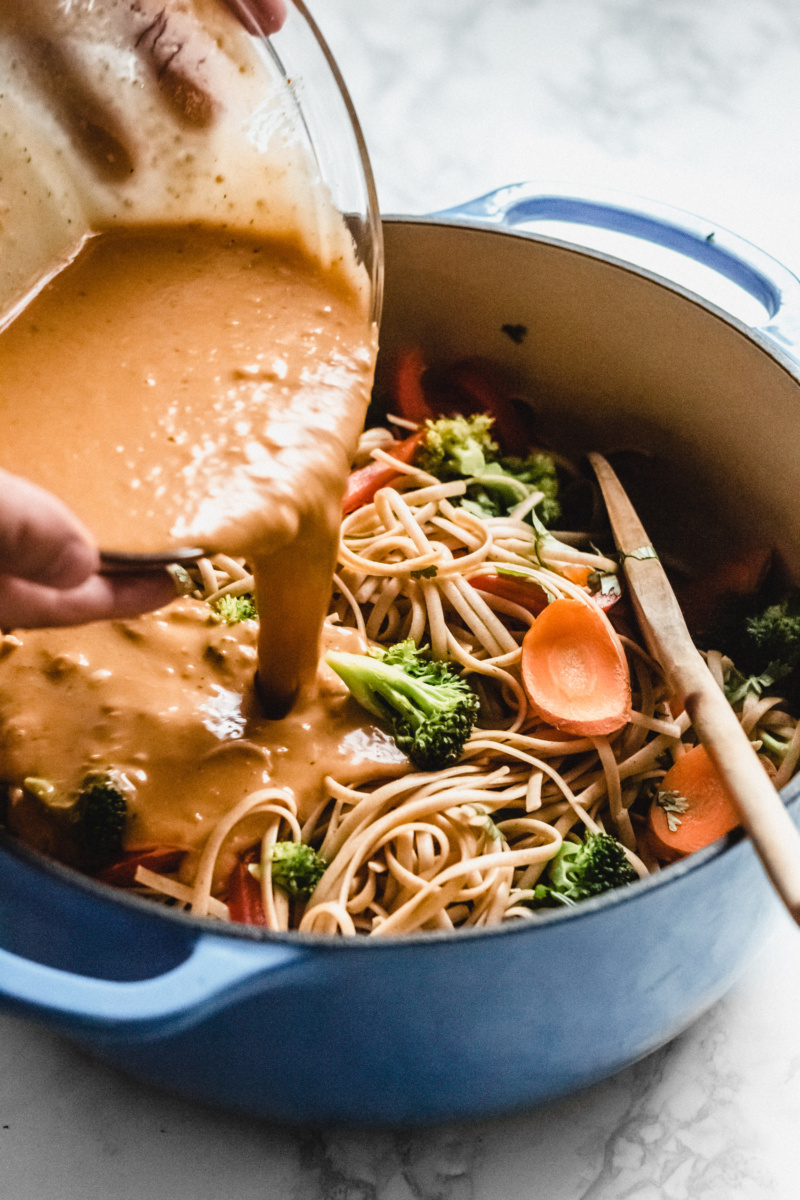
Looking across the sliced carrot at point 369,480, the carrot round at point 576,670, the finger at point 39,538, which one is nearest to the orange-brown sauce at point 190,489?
the finger at point 39,538

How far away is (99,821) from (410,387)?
57.3 inches

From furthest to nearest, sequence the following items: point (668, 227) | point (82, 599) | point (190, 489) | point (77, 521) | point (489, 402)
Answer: point (489, 402) → point (668, 227) → point (190, 489) → point (82, 599) → point (77, 521)

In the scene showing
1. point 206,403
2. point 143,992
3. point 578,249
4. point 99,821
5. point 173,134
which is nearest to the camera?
point 143,992

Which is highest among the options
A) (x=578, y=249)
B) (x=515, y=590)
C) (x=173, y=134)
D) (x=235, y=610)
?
(x=578, y=249)

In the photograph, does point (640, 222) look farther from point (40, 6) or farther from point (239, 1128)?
point (239, 1128)

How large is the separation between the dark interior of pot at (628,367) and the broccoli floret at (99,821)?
148 centimetres

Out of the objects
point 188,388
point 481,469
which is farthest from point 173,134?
point 481,469

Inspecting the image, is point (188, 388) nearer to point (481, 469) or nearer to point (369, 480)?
point (369, 480)

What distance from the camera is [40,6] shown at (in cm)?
199

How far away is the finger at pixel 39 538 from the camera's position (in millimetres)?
1385

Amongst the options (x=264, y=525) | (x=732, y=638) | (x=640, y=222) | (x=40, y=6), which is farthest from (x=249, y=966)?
(x=640, y=222)

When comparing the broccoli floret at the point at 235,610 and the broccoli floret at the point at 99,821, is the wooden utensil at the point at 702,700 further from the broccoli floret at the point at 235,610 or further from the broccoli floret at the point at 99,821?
the broccoli floret at the point at 99,821

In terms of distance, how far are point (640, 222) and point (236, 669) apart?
1348 millimetres

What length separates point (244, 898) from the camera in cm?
199
